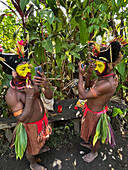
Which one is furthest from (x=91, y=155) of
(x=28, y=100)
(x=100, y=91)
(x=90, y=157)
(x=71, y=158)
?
(x=28, y=100)

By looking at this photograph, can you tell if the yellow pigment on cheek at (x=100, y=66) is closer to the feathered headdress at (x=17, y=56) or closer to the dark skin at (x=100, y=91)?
the dark skin at (x=100, y=91)

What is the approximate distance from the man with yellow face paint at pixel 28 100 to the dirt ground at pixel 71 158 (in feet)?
0.65

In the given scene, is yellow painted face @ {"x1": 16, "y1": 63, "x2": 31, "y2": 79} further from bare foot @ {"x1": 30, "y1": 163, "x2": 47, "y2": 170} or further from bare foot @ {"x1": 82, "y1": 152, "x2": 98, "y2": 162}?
bare foot @ {"x1": 82, "y1": 152, "x2": 98, "y2": 162}

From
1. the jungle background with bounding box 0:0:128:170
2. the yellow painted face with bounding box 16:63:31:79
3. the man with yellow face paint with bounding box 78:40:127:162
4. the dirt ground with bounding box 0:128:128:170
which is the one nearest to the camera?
the yellow painted face with bounding box 16:63:31:79

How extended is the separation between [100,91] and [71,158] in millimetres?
1007

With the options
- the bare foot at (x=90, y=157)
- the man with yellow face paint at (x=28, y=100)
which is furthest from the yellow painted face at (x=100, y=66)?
the bare foot at (x=90, y=157)

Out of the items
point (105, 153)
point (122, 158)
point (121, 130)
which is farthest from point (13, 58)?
point (121, 130)

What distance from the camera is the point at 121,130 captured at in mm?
1967

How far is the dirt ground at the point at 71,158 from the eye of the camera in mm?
1440

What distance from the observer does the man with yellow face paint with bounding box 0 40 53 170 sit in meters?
0.97

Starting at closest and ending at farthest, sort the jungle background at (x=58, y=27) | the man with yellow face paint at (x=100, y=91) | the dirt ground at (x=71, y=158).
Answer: the man with yellow face paint at (x=100, y=91)
the jungle background at (x=58, y=27)
the dirt ground at (x=71, y=158)

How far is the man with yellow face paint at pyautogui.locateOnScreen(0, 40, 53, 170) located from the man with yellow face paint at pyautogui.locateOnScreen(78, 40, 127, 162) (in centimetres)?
42

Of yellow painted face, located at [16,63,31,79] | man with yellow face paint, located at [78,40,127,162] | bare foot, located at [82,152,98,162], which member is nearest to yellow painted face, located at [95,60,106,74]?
man with yellow face paint, located at [78,40,127,162]

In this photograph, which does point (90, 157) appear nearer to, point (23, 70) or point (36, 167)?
point (36, 167)
